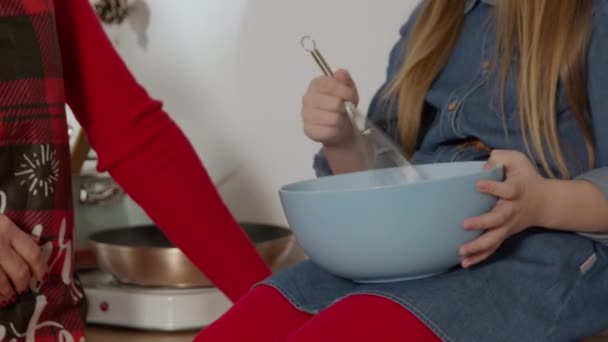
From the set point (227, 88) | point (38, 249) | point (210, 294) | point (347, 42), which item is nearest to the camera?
point (38, 249)

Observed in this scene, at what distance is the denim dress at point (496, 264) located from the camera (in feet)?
2.56

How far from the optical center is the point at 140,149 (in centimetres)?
94

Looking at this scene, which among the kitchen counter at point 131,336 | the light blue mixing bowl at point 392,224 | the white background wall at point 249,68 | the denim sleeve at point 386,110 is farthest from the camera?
the white background wall at point 249,68

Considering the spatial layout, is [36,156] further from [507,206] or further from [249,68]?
[249,68]

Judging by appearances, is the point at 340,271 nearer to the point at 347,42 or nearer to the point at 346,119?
the point at 346,119

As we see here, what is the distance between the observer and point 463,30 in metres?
1.02

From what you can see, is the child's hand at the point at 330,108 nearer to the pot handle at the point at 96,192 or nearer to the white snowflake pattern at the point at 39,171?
the white snowflake pattern at the point at 39,171

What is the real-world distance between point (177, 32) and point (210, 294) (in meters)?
0.52

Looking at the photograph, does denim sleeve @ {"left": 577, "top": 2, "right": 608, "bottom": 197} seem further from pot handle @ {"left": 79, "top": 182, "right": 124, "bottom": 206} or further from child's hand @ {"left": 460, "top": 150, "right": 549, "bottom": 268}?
pot handle @ {"left": 79, "top": 182, "right": 124, "bottom": 206}

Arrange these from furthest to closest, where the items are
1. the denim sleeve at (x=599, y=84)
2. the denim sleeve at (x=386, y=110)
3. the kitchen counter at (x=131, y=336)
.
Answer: the kitchen counter at (x=131, y=336), the denim sleeve at (x=386, y=110), the denim sleeve at (x=599, y=84)

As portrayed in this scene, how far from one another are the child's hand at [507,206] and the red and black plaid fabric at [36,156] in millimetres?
388

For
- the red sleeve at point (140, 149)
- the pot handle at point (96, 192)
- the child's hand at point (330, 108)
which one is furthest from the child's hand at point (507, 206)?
the pot handle at point (96, 192)

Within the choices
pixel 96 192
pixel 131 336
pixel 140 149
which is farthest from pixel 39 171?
pixel 96 192

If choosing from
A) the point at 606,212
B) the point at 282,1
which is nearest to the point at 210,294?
the point at 282,1
